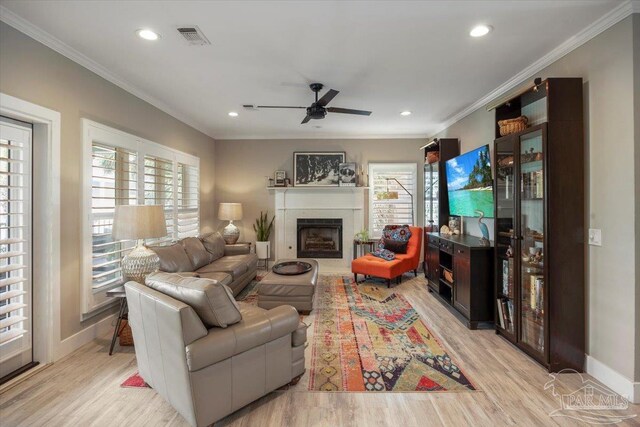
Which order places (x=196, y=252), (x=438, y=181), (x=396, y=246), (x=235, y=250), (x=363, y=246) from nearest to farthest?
(x=196, y=252) → (x=438, y=181) → (x=235, y=250) → (x=396, y=246) → (x=363, y=246)

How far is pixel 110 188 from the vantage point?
128 inches

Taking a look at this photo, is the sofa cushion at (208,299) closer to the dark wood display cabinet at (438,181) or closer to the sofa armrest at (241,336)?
the sofa armrest at (241,336)

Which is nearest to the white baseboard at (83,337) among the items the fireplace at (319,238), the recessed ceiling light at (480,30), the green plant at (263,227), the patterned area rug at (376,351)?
the patterned area rug at (376,351)

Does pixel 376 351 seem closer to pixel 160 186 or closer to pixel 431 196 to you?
pixel 431 196

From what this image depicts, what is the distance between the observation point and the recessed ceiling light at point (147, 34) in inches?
96.4

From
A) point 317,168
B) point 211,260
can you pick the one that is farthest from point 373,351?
point 317,168

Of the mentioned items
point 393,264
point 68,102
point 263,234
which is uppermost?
point 68,102

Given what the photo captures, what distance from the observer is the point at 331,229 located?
20.9 feet

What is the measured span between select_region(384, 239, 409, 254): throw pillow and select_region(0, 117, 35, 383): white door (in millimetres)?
4773

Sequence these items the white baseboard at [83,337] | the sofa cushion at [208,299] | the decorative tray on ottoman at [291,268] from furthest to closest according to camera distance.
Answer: the decorative tray on ottoman at [291,268]
the white baseboard at [83,337]
the sofa cushion at [208,299]

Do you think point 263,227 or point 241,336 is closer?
point 241,336

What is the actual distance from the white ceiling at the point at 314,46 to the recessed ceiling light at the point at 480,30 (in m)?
0.05

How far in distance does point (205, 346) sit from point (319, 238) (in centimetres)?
472

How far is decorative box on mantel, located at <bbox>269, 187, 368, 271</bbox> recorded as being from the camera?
243 inches
